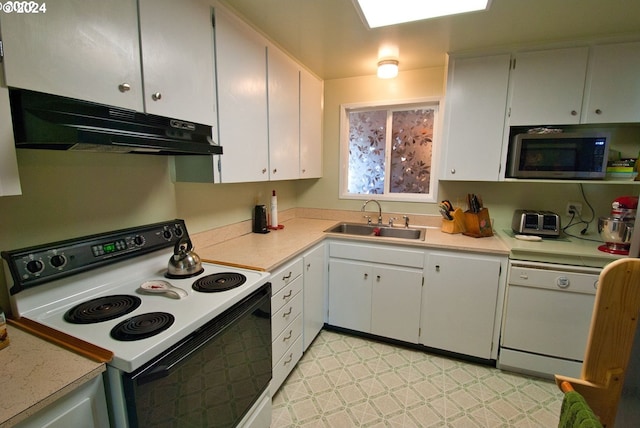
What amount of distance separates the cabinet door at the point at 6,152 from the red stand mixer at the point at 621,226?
115 inches

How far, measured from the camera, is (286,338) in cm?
181

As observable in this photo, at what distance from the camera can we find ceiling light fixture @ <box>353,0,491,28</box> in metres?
1.49

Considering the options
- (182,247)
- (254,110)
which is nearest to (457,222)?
(254,110)

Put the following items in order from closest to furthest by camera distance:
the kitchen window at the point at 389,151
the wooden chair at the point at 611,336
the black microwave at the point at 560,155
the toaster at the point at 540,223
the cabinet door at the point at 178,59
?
1. the wooden chair at the point at 611,336
2. the cabinet door at the point at 178,59
3. the black microwave at the point at 560,155
4. the toaster at the point at 540,223
5. the kitchen window at the point at 389,151

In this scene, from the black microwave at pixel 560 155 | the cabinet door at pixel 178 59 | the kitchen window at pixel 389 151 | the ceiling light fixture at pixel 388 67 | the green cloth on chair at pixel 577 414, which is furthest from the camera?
the kitchen window at pixel 389 151

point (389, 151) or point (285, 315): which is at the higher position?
point (389, 151)

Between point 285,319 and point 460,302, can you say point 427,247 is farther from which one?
point 285,319

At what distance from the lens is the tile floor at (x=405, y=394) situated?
5.44ft

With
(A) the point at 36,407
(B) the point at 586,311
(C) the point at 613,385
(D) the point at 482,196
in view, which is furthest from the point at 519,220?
(A) the point at 36,407

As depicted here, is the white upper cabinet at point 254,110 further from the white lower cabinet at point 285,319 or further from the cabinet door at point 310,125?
the white lower cabinet at point 285,319

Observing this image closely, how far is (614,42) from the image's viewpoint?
73.5 inches

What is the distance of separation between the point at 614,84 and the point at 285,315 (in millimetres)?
2619

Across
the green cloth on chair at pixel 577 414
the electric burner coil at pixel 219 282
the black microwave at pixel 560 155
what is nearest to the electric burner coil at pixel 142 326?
the electric burner coil at pixel 219 282

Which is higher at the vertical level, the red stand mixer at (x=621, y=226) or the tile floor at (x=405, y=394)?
the red stand mixer at (x=621, y=226)
